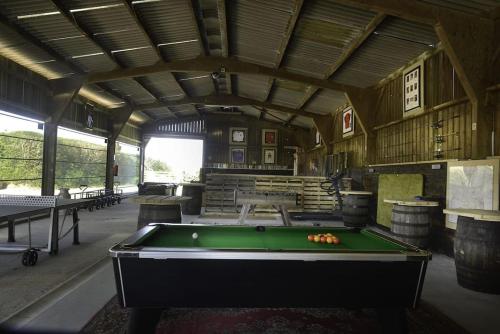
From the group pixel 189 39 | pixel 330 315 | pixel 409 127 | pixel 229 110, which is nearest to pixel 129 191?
pixel 229 110

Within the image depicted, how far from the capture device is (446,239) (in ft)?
17.4

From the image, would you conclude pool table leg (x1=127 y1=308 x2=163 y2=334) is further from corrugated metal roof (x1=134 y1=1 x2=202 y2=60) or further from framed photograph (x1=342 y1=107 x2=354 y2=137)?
framed photograph (x1=342 y1=107 x2=354 y2=137)

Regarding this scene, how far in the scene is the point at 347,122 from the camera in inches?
407

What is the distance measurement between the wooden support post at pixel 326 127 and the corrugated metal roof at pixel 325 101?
0.28 metres

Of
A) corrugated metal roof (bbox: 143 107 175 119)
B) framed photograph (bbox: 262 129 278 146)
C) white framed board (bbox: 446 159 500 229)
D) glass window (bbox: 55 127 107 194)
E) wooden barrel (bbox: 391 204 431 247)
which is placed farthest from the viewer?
framed photograph (bbox: 262 129 278 146)

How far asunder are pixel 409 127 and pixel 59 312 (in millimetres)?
7058

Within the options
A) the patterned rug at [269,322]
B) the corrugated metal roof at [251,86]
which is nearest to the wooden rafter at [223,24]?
the corrugated metal roof at [251,86]

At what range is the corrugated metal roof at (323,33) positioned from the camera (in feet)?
18.0

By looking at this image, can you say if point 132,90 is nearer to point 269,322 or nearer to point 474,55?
point 474,55

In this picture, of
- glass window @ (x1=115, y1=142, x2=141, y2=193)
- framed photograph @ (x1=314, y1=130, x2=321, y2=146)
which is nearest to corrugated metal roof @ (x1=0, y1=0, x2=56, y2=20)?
glass window @ (x1=115, y1=142, x2=141, y2=193)

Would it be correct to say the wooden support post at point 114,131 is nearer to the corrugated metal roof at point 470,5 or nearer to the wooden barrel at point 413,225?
the wooden barrel at point 413,225

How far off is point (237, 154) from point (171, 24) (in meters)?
11.5

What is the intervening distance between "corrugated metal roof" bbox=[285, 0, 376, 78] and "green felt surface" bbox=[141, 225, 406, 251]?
4.23 metres

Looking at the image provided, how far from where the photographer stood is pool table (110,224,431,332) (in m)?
2.00
